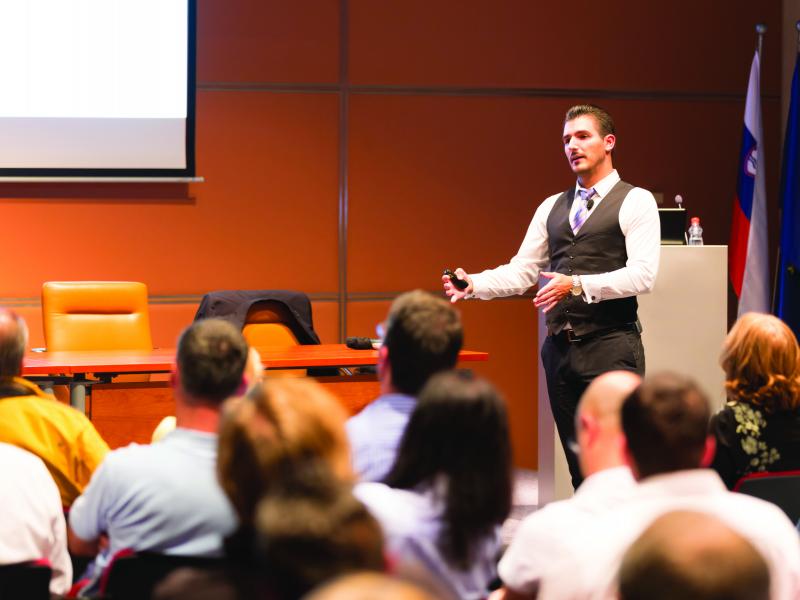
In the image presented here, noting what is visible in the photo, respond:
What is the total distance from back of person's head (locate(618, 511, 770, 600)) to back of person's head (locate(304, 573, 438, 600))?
0.32 meters

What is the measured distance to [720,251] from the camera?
4.77m

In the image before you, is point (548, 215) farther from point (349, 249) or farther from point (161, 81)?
point (161, 81)

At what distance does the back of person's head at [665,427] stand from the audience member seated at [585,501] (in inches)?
3.5

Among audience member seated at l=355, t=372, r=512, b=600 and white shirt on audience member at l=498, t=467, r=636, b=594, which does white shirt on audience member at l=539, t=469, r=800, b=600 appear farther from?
audience member seated at l=355, t=372, r=512, b=600

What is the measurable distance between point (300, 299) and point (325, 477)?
3.78 metres

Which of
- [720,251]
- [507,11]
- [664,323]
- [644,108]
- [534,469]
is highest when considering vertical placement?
[507,11]

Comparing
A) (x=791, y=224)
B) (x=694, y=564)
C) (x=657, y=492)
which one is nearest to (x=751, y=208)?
(x=791, y=224)

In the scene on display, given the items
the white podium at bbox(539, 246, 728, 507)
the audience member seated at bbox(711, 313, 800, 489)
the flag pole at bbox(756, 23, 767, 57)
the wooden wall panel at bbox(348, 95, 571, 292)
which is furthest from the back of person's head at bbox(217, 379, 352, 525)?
the flag pole at bbox(756, 23, 767, 57)

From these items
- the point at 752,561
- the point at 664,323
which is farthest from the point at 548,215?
the point at 752,561

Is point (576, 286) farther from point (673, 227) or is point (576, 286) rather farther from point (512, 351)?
point (512, 351)

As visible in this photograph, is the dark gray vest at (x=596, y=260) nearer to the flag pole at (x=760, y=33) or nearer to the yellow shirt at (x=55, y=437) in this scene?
the yellow shirt at (x=55, y=437)

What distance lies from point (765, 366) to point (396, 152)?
347 cm

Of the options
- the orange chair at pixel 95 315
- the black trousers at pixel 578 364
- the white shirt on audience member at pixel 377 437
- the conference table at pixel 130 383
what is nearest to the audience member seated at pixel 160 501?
the white shirt on audience member at pixel 377 437

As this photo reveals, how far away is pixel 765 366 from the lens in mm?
2615
